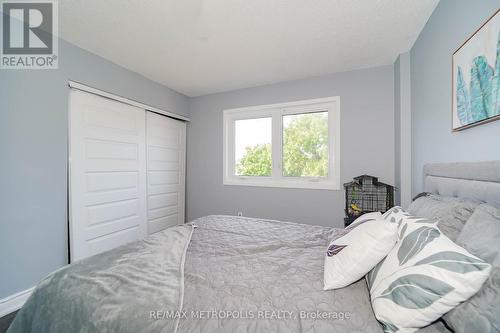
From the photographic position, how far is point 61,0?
1.65 meters

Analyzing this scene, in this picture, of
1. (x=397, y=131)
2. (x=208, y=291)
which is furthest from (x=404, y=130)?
(x=208, y=291)

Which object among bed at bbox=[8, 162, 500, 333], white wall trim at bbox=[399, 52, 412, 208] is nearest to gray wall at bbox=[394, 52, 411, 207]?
white wall trim at bbox=[399, 52, 412, 208]

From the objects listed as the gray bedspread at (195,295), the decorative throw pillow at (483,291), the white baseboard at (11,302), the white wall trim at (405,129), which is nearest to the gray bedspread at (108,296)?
the gray bedspread at (195,295)

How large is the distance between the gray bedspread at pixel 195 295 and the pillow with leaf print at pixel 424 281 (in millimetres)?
91

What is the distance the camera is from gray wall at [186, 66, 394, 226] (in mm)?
2682

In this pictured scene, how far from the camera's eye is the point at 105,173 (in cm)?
256

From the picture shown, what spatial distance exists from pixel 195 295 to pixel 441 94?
2107mm

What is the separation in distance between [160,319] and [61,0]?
7.63 ft

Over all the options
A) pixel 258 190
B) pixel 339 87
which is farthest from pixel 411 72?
pixel 258 190

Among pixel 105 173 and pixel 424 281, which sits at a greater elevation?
pixel 105 173

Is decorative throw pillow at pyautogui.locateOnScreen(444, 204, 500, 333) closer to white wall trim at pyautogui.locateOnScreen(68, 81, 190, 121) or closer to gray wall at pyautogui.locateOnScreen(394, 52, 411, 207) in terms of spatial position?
gray wall at pyautogui.locateOnScreen(394, 52, 411, 207)

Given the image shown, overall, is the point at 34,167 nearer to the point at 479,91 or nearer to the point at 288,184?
the point at 288,184

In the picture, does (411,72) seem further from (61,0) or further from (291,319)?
(61,0)

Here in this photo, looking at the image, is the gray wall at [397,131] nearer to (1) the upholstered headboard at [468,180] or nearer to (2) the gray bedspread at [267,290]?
(1) the upholstered headboard at [468,180]
